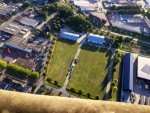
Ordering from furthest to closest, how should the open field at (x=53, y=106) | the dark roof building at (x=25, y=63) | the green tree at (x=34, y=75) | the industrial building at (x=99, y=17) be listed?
the industrial building at (x=99, y=17), the dark roof building at (x=25, y=63), the green tree at (x=34, y=75), the open field at (x=53, y=106)

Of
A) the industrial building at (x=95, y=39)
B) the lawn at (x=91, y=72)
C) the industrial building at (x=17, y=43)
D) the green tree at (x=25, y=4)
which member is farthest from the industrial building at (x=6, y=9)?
the lawn at (x=91, y=72)

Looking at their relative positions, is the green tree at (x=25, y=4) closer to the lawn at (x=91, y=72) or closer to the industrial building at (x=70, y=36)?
the industrial building at (x=70, y=36)

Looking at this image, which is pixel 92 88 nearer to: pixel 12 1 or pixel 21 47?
pixel 21 47

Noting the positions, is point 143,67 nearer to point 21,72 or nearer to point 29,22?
point 21,72

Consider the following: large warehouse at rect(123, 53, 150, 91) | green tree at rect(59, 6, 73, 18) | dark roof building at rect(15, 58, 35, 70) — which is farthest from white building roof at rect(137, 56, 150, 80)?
green tree at rect(59, 6, 73, 18)

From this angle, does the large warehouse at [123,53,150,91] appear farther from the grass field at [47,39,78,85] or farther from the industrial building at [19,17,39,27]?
the industrial building at [19,17,39,27]

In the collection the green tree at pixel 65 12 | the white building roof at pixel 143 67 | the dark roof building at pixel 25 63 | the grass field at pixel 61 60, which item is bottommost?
the white building roof at pixel 143 67

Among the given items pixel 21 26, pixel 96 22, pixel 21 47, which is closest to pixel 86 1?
pixel 96 22
